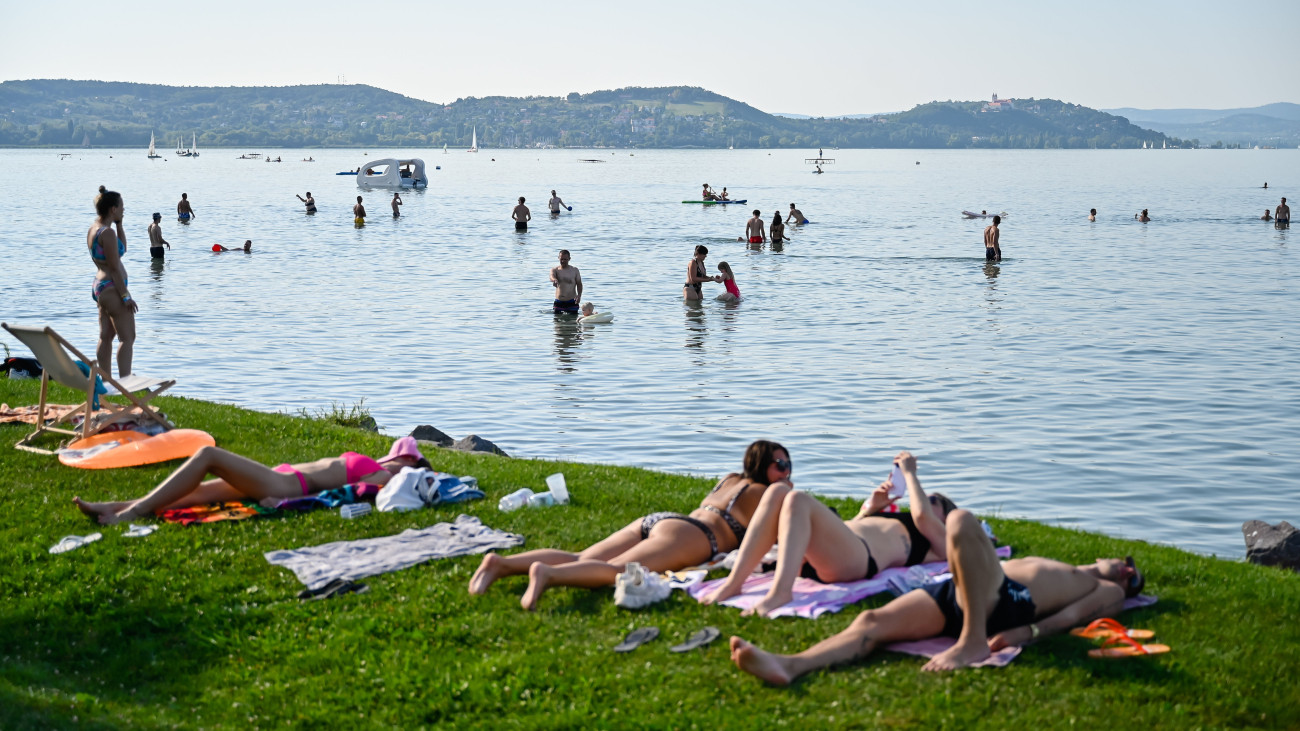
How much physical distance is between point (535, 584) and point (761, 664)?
1647 mm

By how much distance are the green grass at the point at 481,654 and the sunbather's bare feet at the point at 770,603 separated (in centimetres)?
7

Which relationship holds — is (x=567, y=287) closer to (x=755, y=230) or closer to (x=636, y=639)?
(x=755, y=230)

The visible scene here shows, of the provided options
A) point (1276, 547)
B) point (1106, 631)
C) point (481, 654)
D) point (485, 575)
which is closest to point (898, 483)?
point (1106, 631)

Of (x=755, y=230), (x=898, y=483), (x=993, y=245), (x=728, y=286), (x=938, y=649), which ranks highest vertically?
(x=755, y=230)

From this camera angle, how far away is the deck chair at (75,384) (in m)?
9.88

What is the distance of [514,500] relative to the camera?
28.8 ft

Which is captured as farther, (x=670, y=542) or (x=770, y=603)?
(x=670, y=542)

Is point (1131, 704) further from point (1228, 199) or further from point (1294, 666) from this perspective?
point (1228, 199)

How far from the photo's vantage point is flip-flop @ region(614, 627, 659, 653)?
614 cm

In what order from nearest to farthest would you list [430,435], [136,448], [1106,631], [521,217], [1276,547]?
[1106,631] → [1276,547] → [136,448] → [430,435] → [521,217]

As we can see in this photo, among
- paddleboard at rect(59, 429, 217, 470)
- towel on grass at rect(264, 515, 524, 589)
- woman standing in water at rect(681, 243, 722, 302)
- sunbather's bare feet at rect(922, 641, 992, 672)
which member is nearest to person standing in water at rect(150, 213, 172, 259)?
woman standing in water at rect(681, 243, 722, 302)

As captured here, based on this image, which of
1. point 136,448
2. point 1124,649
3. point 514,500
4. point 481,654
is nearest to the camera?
point 1124,649

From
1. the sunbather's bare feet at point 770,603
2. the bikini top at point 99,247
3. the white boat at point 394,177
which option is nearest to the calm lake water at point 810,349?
the bikini top at point 99,247

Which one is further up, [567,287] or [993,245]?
[993,245]
